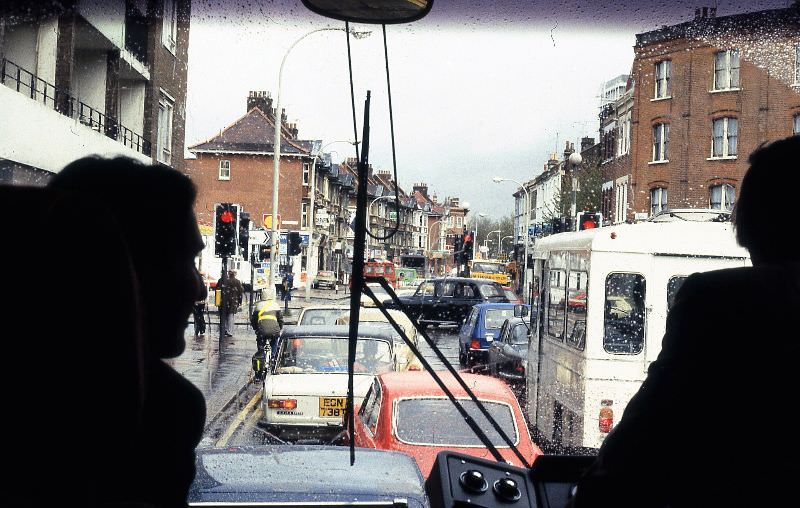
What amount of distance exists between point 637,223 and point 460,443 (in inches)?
79.0

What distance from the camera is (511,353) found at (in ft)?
31.5

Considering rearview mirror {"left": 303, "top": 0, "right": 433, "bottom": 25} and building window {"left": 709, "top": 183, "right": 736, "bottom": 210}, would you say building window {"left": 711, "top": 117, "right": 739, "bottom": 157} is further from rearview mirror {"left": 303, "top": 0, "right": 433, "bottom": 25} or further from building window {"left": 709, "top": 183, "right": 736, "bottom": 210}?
rearview mirror {"left": 303, "top": 0, "right": 433, "bottom": 25}

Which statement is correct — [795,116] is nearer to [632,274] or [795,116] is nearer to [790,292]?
[790,292]

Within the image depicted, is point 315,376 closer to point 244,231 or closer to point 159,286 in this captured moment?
point 244,231

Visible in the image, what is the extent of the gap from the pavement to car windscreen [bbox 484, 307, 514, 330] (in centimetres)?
736

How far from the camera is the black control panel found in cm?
195

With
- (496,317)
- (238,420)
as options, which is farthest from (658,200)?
(496,317)

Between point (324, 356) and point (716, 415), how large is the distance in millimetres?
6710

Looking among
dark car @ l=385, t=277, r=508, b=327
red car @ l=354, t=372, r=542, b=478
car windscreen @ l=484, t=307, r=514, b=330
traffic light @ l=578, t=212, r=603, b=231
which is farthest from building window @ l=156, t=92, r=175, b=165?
car windscreen @ l=484, t=307, r=514, b=330

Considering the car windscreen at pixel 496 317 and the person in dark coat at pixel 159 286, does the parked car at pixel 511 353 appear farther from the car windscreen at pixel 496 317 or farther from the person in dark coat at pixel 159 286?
the person in dark coat at pixel 159 286

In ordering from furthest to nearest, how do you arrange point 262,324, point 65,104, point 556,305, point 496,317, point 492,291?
point 492,291 < point 496,317 < point 556,305 < point 262,324 < point 65,104

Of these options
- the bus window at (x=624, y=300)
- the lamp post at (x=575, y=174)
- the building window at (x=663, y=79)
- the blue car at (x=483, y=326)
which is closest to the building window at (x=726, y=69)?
the building window at (x=663, y=79)

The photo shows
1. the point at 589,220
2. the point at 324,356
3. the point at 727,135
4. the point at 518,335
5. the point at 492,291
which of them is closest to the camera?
the point at 727,135

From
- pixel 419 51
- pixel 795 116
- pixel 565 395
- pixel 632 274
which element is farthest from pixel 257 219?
pixel 632 274
